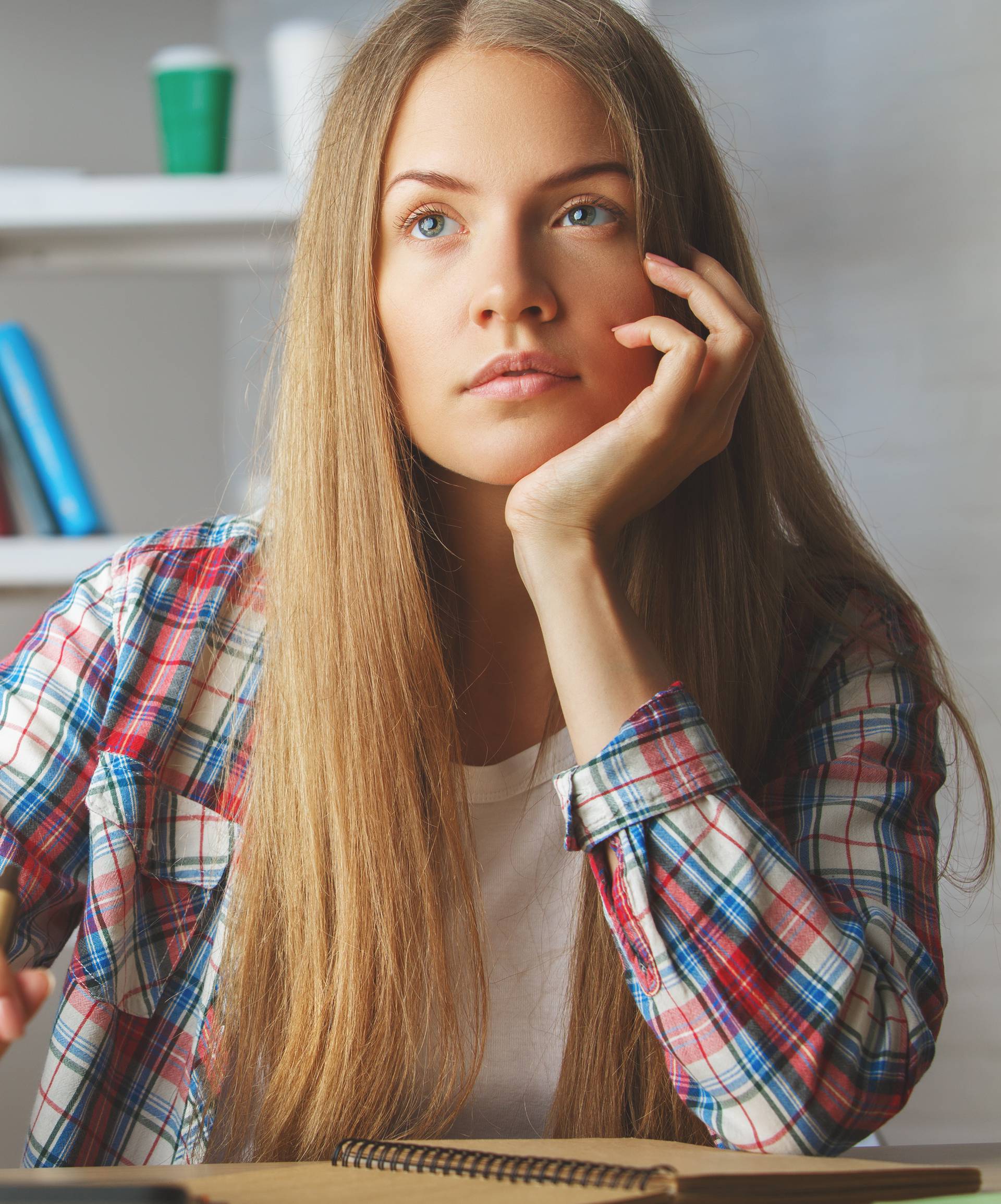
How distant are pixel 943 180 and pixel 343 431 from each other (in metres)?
1.16

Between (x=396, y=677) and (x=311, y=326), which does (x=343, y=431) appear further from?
(x=396, y=677)

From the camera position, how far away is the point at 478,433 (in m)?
0.89

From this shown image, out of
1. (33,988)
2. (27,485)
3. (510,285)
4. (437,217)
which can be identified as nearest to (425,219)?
(437,217)

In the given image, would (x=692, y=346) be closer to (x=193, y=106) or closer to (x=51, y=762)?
(x=51, y=762)

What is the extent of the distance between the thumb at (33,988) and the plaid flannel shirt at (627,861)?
1.10 ft

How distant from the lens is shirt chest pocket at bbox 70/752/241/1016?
37.7 inches

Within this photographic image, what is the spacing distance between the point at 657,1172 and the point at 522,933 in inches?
18.2

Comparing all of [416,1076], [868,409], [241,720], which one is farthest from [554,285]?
[868,409]

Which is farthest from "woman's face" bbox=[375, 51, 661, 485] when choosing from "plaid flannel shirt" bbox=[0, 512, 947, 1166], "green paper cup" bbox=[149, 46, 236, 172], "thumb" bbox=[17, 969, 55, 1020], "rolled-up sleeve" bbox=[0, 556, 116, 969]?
"green paper cup" bbox=[149, 46, 236, 172]

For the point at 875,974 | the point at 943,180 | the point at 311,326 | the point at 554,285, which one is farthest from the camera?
the point at 943,180

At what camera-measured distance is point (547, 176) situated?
2.84ft

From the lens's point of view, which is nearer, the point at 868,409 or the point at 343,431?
the point at 343,431

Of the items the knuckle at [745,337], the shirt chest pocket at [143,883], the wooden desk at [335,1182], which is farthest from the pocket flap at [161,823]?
the knuckle at [745,337]

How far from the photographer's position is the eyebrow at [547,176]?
869 millimetres
